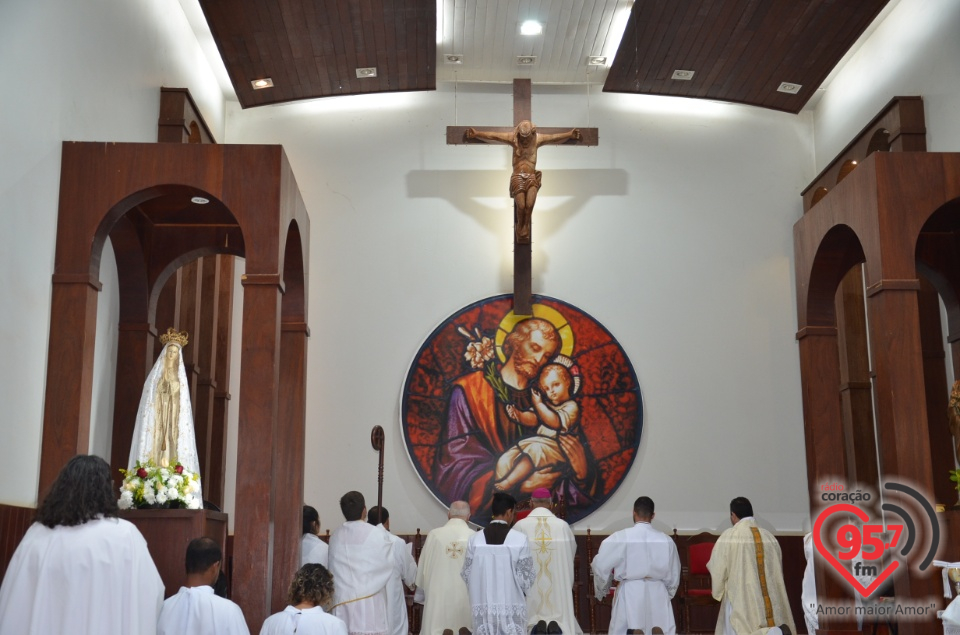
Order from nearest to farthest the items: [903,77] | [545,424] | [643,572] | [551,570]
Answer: [643,572] → [551,570] → [903,77] → [545,424]

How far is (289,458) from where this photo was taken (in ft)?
27.9

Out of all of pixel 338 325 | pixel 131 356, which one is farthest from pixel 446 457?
pixel 131 356

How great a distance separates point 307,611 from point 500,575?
9.17 feet

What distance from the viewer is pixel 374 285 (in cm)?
1207

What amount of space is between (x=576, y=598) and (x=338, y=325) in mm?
3850

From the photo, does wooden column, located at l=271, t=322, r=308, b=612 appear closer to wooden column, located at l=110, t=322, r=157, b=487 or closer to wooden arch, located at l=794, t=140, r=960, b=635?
wooden column, located at l=110, t=322, r=157, b=487

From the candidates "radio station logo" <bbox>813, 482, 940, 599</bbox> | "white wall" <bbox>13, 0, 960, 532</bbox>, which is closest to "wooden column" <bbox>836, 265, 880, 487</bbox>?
"white wall" <bbox>13, 0, 960, 532</bbox>

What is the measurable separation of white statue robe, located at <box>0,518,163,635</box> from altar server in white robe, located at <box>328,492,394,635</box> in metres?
3.35

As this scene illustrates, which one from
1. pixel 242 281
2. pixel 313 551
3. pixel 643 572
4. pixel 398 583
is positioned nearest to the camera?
pixel 242 281

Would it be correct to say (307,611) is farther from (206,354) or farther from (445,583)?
(206,354)

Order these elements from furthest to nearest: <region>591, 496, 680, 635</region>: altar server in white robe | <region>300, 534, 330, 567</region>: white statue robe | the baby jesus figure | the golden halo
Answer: the golden halo < the baby jesus figure < <region>591, 496, 680, 635</region>: altar server in white robe < <region>300, 534, 330, 567</region>: white statue robe

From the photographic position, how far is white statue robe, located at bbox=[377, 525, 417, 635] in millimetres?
8734

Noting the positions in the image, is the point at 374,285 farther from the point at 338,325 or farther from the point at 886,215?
the point at 886,215

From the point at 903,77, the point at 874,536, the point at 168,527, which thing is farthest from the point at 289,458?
the point at 903,77
